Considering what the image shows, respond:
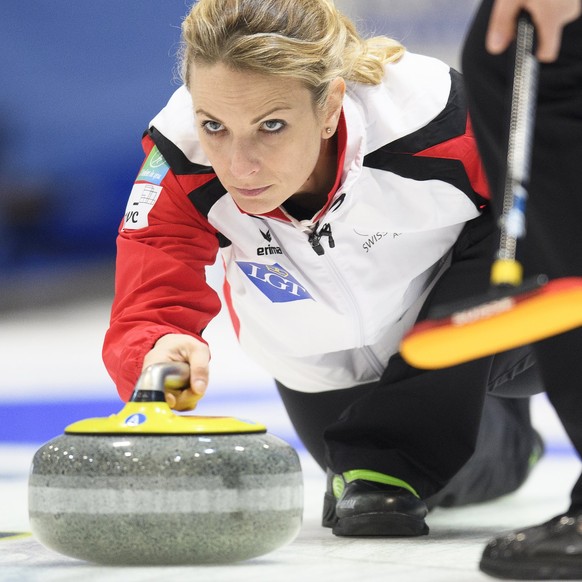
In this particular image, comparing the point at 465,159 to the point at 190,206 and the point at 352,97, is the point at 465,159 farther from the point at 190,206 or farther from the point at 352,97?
the point at 190,206

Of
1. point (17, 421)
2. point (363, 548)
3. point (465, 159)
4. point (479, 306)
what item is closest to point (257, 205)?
point (465, 159)

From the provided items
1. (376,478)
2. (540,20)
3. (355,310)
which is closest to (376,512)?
(376,478)

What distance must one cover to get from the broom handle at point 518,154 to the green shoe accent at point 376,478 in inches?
30.2

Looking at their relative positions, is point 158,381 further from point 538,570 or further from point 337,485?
point 337,485

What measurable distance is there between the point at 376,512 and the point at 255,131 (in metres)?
0.57

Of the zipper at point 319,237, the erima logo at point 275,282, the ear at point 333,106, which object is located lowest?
the erima logo at point 275,282

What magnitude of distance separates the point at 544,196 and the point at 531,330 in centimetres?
24

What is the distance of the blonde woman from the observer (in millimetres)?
1497

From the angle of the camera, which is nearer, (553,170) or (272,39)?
(553,170)

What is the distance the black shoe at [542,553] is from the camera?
39.8 inches

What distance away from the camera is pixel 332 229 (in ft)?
5.54

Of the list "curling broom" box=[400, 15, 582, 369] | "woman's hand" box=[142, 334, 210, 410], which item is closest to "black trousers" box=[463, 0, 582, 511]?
"curling broom" box=[400, 15, 582, 369]

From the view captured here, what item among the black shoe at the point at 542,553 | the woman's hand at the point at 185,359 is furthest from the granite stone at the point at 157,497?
the black shoe at the point at 542,553

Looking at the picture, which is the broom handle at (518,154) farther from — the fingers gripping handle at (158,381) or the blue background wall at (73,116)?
the blue background wall at (73,116)
